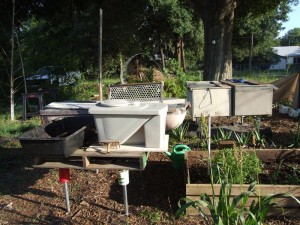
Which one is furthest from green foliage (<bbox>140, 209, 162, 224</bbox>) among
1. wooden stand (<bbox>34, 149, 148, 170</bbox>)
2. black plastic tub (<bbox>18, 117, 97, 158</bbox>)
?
black plastic tub (<bbox>18, 117, 97, 158</bbox>)

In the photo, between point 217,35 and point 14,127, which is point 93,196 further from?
point 217,35

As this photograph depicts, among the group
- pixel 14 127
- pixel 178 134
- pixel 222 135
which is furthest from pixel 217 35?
pixel 14 127

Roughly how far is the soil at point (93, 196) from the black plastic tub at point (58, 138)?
2.15 feet

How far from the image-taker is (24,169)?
456 cm

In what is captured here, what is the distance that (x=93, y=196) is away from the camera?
140 inches

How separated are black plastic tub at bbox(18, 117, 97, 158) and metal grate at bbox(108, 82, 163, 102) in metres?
0.77

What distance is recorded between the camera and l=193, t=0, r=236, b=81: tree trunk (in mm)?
9461

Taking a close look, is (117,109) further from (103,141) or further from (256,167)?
(256,167)

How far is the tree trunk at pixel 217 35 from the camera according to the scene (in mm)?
9461

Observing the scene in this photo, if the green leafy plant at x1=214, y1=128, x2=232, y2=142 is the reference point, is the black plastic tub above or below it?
above

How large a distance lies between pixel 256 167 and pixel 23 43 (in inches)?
378

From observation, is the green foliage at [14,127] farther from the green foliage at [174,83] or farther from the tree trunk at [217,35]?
the tree trunk at [217,35]

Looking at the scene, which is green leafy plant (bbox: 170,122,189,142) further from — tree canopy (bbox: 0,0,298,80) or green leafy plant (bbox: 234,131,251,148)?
tree canopy (bbox: 0,0,298,80)

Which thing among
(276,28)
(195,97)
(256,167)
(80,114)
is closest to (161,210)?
(256,167)
